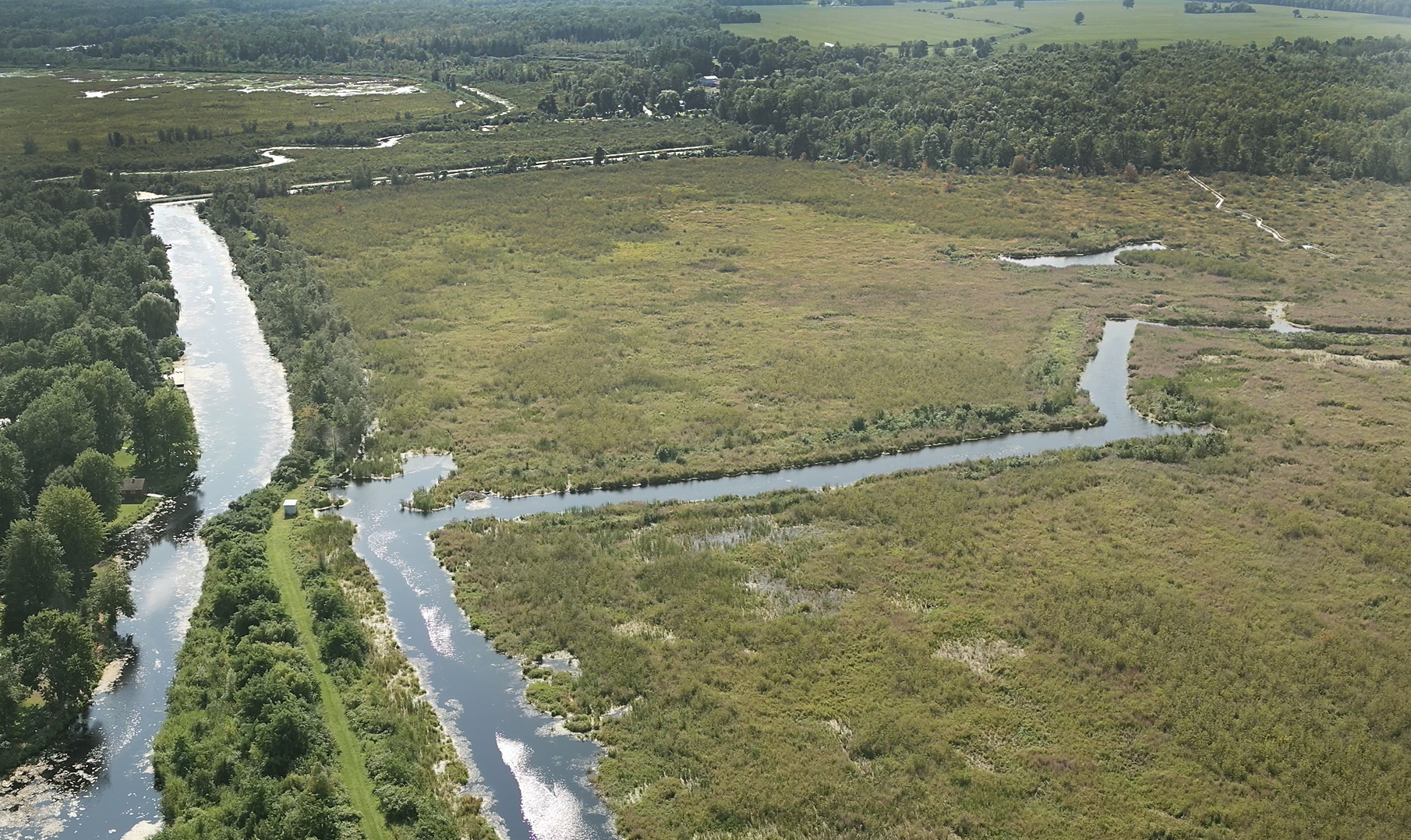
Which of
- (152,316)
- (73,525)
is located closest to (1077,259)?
(152,316)

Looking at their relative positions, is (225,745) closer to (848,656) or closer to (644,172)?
(848,656)

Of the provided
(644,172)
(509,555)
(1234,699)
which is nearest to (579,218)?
(644,172)

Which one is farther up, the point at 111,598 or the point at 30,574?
the point at 30,574

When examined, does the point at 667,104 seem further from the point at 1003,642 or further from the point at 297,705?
the point at 297,705

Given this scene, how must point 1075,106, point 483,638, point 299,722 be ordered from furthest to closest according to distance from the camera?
point 1075,106 < point 483,638 < point 299,722

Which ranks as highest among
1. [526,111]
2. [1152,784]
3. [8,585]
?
[526,111]

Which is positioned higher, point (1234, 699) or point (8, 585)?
point (8, 585)

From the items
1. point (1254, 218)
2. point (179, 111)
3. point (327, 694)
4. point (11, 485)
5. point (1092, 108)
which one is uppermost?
point (179, 111)
